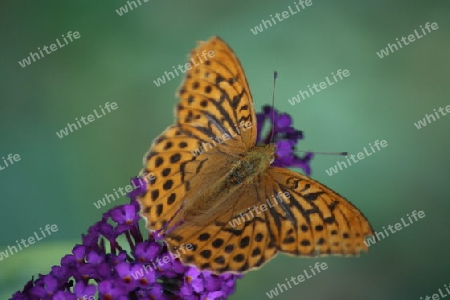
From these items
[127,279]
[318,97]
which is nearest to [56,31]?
[318,97]

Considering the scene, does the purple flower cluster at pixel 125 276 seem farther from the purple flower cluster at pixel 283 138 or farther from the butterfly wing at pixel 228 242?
the purple flower cluster at pixel 283 138

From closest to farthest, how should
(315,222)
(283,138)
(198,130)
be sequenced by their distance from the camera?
(315,222)
(198,130)
(283,138)

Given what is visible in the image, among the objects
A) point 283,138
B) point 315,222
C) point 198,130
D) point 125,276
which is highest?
point 198,130

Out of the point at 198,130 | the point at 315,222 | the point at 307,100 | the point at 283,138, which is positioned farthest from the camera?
the point at 307,100

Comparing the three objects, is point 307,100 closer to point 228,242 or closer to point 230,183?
point 230,183

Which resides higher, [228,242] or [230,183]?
[230,183]

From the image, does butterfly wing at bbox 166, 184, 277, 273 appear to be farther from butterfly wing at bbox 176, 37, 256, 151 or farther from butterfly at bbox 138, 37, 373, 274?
butterfly wing at bbox 176, 37, 256, 151

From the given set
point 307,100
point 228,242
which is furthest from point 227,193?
point 307,100

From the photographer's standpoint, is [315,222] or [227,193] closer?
[315,222]
